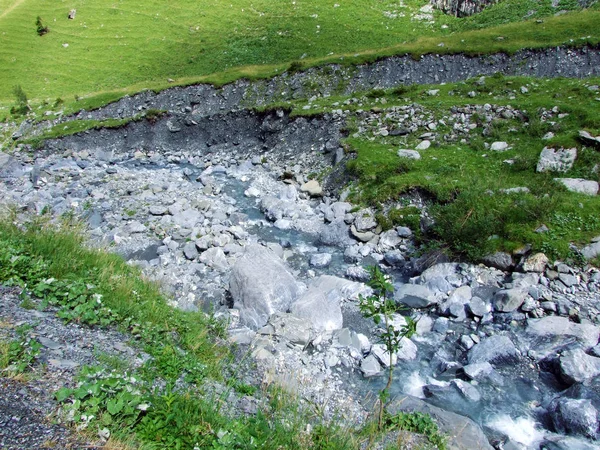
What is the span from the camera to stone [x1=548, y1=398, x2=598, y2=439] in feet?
24.5

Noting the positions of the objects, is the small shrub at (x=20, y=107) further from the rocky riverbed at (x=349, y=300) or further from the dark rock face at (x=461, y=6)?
the dark rock face at (x=461, y=6)

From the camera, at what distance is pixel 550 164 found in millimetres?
15953

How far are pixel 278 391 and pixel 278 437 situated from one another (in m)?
1.79

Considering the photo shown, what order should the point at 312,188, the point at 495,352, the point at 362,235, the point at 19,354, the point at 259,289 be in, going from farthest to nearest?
the point at 312,188
the point at 362,235
the point at 259,289
the point at 495,352
the point at 19,354

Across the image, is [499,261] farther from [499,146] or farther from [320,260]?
[499,146]

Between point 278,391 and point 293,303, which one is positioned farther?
point 293,303

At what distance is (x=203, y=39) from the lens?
51.9 meters

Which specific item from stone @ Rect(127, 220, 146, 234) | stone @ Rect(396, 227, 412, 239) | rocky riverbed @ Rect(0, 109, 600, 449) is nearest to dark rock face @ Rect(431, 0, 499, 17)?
rocky riverbed @ Rect(0, 109, 600, 449)

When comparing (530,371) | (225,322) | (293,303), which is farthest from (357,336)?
(530,371)

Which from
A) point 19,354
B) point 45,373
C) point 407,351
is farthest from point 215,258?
point 45,373

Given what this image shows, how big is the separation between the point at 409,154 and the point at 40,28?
205 ft

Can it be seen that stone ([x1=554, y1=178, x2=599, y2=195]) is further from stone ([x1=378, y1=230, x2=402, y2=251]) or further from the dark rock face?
the dark rock face

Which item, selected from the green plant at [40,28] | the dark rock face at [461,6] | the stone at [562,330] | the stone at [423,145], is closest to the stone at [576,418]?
the stone at [562,330]

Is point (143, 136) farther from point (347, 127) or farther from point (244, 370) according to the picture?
point (244, 370)
